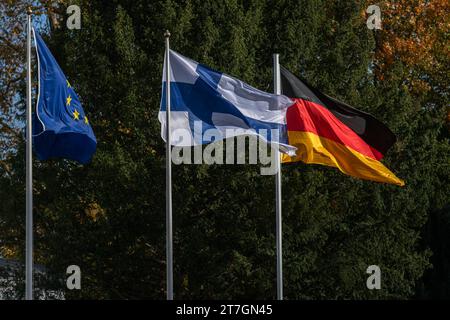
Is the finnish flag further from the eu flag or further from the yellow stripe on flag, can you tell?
the eu flag

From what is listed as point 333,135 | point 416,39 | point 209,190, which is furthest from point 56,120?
point 416,39

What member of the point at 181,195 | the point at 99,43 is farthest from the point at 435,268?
the point at 99,43

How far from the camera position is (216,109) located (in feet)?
59.4

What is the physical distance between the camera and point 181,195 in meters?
24.0

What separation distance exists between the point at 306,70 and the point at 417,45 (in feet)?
29.9

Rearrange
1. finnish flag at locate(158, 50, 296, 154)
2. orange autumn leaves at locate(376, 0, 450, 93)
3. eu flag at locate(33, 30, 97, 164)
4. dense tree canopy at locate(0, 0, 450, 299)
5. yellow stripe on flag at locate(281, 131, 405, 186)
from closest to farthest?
eu flag at locate(33, 30, 97, 164), finnish flag at locate(158, 50, 296, 154), yellow stripe on flag at locate(281, 131, 405, 186), dense tree canopy at locate(0, 0, 450, 299), orange autumn leaves at locate(376, 0, 450, 93)

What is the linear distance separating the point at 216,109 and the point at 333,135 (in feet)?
7.14

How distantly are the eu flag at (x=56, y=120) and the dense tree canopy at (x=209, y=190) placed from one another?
5544 mm

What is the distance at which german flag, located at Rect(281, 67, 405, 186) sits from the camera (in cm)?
1873

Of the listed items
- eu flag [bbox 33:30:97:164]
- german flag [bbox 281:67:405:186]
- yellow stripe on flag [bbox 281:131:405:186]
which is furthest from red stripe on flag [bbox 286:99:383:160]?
eu flag [bbox 33:30:97:164]

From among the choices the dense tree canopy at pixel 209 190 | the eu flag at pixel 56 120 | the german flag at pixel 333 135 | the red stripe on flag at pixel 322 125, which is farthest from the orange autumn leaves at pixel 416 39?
the eu flag at pixel 56 120

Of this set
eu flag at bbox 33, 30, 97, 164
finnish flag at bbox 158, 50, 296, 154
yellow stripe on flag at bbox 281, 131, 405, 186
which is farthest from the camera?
yellow stripe on flag at bbox 281, 131, 405, 186

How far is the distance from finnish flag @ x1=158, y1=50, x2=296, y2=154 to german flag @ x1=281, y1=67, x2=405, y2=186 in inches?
18.5

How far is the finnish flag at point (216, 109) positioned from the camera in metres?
18.0
